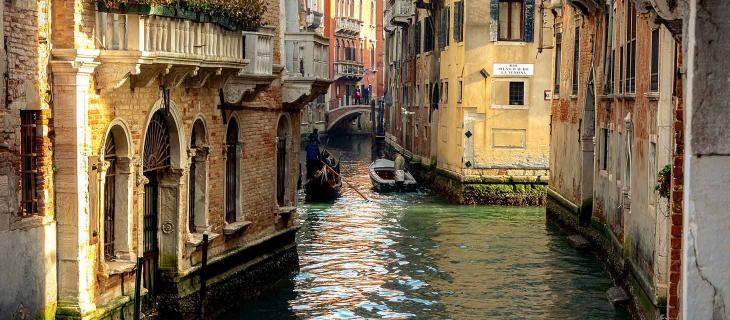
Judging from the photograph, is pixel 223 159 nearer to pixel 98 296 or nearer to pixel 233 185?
pixel 233 185

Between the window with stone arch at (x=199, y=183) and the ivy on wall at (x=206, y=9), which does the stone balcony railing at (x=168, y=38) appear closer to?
the ivy on wall at (x=206, y=9)

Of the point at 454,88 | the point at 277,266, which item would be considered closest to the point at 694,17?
the point at 277,266

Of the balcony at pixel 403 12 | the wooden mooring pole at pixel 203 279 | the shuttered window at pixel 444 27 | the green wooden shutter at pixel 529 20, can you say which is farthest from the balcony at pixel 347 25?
the wooden mooring pole at pixel 203 279

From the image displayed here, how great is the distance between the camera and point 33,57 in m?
8.44

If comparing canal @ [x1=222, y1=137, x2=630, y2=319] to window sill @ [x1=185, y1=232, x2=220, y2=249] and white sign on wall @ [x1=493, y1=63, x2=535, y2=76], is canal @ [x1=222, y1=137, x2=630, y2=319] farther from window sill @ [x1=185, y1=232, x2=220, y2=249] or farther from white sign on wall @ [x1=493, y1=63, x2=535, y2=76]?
white sign on wall @ [x1=493, y1=63, x2=535, y2=76]

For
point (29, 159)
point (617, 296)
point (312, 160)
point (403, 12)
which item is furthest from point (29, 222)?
point (403, 12)

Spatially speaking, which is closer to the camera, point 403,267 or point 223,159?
point 223,159

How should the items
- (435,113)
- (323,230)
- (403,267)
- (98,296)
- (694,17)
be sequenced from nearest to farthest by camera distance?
(694,17), (98,296), (403,267), (323,230), (435,113)

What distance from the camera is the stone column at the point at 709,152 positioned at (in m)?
5.26

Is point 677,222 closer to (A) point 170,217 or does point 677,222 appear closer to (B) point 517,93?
(A) point 170,217

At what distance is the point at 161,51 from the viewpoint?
9.98 m

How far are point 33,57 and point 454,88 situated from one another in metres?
19.0

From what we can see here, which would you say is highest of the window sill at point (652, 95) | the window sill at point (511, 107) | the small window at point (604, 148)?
the window sill at point (652, 95)

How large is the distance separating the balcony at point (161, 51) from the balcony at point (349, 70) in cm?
4785
